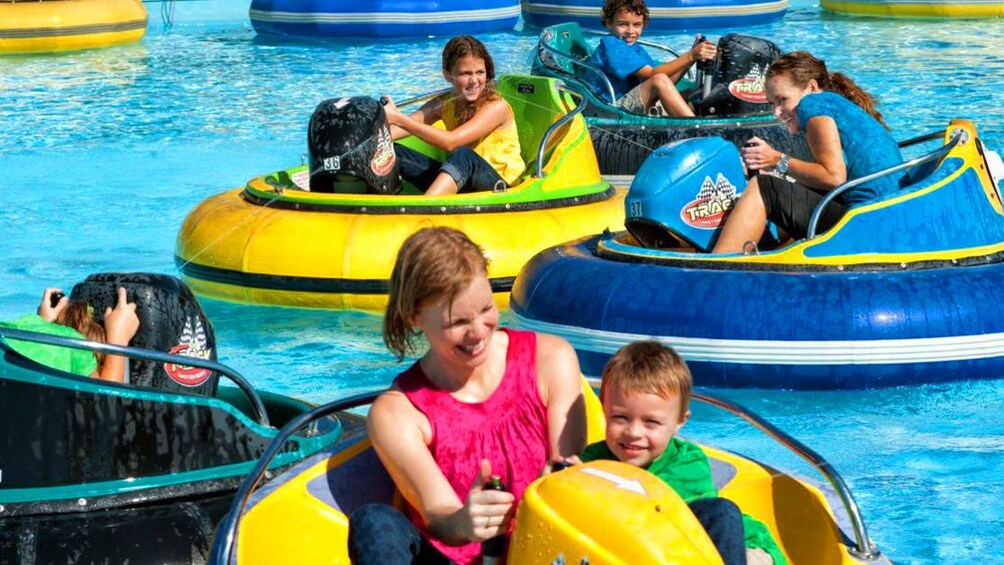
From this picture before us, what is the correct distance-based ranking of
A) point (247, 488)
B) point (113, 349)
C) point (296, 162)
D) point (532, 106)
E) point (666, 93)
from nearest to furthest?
point (247, 488)
point (113, 349)
point (532, 106)
point (666, 93)
point (296, 162)

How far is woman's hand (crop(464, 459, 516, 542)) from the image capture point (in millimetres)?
2803

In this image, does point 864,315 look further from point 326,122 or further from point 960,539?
point 326,122

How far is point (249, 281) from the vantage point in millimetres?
6625

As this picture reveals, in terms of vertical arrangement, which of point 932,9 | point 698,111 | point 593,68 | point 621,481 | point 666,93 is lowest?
point 932,9

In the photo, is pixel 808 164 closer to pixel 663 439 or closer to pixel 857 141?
pixel 857 141

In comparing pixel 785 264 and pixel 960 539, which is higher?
pixel 785 264

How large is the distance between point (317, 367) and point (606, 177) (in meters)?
2.71

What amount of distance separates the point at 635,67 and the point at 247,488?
236 inches

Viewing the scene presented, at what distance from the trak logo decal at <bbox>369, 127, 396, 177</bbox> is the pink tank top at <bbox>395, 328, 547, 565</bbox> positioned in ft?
11.8

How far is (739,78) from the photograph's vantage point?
8.66m

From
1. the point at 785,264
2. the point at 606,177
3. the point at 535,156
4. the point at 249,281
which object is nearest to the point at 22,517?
the point at 785,264

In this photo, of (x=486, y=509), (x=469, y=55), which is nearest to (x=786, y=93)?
(x=469, y=55)

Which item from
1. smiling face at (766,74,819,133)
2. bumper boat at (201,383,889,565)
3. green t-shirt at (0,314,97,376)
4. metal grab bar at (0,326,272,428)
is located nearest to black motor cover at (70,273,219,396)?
green t-shirt at (0,314,97,376)

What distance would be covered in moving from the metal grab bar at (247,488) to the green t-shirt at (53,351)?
0.85 meters
